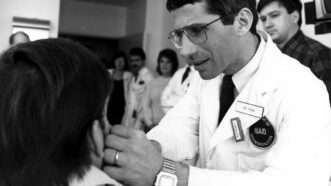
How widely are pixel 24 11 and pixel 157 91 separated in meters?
1.83

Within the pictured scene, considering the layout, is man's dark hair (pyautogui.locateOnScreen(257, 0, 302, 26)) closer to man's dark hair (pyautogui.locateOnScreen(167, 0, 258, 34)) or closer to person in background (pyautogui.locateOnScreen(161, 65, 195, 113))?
person in background (pyautogui.locateOnScreen(161, 65, 195, 113))

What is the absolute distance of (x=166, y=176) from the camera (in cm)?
89

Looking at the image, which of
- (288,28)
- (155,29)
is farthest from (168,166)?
(155,29)

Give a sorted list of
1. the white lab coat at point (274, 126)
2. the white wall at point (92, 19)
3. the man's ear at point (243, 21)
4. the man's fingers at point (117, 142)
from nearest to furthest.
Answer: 1. the man's fingers at point (117, 142)
2. the white lab coat at point (274, 126)
3. the man's ear at point (243, 21)
4. the white wall at point (92, 19)

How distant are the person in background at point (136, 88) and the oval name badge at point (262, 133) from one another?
9.38ft

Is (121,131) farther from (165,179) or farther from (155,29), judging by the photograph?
(155,29)

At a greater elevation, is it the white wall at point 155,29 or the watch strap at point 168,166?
the white wall at point 155,29

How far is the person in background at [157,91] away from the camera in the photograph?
3590 mm

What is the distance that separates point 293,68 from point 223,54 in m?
0.20

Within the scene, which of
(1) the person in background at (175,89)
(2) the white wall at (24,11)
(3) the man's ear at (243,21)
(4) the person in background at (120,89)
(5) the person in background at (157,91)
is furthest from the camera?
(2) the white wall at (24,11)

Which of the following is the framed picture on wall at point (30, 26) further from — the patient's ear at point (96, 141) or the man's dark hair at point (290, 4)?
the patient's ear at point (96, 141)

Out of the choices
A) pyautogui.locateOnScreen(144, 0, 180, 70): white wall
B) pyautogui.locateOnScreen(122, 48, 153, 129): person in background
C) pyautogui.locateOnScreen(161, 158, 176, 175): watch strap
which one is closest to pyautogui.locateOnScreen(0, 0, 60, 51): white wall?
pyautogui.locateOnScreen(122, 48, 153, 129): person in background

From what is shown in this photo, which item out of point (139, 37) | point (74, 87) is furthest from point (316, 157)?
point (139, 37)

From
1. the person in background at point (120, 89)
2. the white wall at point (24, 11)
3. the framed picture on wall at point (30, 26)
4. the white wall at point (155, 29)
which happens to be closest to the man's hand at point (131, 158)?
the person in background at point (120, 89)
